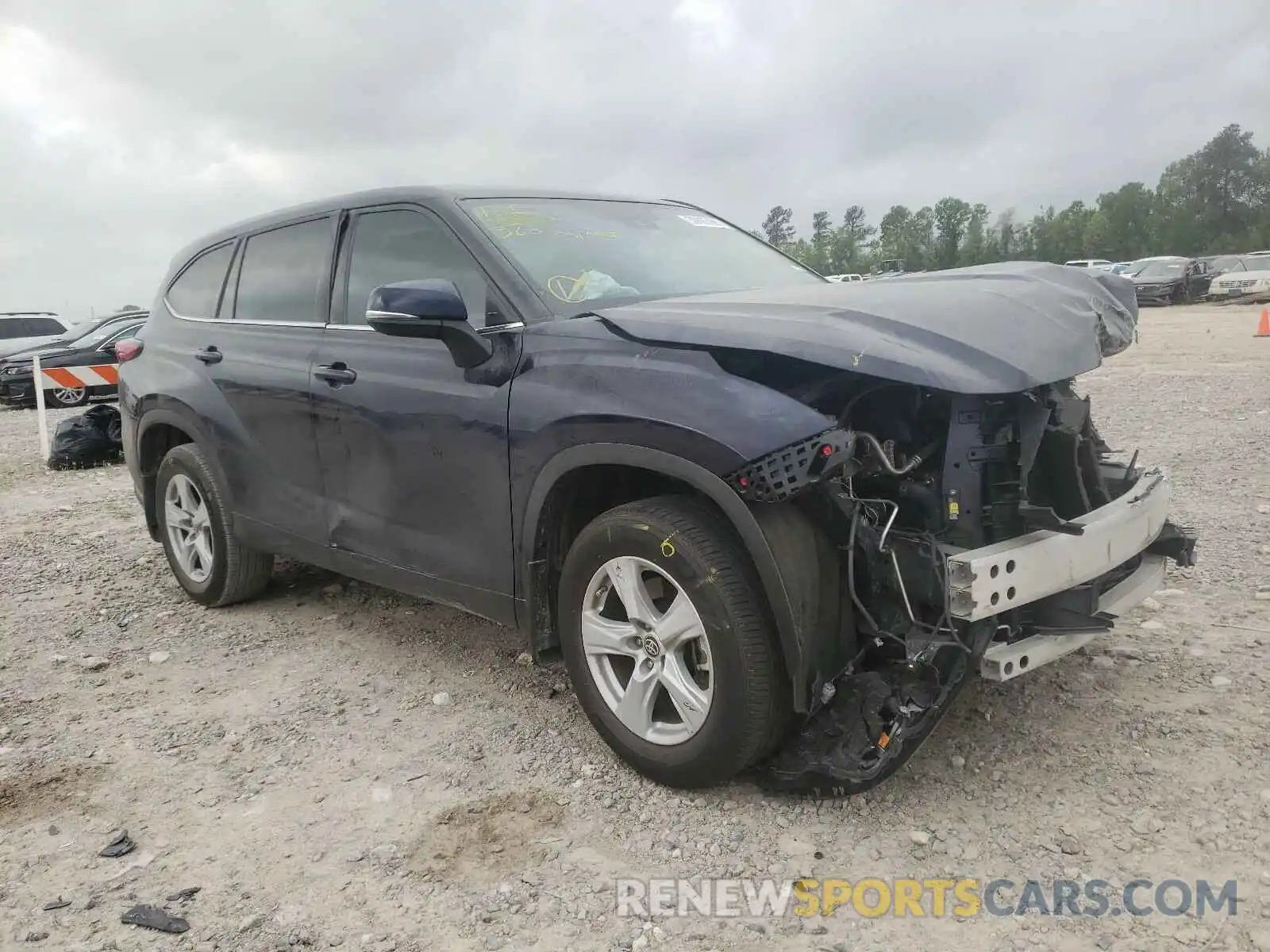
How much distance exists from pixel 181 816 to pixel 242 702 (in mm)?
875

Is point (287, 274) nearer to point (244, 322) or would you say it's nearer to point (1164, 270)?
point (244, 322)

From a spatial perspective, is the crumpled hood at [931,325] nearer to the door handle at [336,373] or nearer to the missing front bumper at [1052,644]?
the missing front bumper at [1052,644]

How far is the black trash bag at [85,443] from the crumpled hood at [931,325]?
851cm

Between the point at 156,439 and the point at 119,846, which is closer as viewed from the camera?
the point at 119,846

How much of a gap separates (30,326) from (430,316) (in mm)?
21120

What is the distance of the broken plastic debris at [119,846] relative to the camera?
2.81 meters

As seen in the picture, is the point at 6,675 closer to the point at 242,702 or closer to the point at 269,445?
the point at 242,702

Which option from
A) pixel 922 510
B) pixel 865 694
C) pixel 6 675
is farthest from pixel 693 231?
pixel 6 675

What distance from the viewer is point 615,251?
3.68 metres

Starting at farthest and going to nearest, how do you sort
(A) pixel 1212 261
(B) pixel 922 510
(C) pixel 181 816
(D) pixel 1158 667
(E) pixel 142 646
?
(A) pixel 1212 261 → (E) pixel 142 646 → (D) pixel 1158 667 → (C) pixel 181 816 → (B) pixel 922 510

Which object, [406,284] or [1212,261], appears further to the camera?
[1212,261]

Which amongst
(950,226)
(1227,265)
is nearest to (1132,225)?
(950,226)

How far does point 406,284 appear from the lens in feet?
9.96

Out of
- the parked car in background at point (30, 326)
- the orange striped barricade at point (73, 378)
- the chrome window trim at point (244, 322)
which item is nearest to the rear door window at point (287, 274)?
the chrome window trim at point (244, 322)
